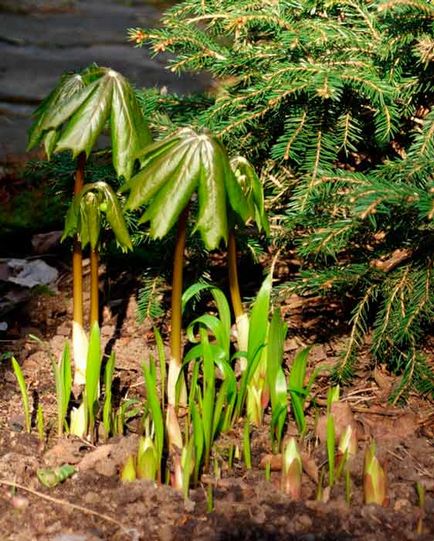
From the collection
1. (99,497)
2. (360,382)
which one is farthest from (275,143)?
(99,497)

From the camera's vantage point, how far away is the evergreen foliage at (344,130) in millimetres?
2447

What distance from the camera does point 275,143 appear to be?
2908 mm

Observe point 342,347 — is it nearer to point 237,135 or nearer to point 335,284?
point 335,284

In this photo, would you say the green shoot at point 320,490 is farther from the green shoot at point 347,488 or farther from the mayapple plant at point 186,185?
the mayapple plant at point 186,185

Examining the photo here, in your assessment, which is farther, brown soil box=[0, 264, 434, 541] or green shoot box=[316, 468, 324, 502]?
green shoot box=[316, 468, 324, 502]

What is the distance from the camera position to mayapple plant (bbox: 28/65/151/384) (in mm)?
2105

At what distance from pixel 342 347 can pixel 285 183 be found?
20.9 inches

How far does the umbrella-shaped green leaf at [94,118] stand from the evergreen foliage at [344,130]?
1.65 ft

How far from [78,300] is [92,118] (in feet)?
1.76

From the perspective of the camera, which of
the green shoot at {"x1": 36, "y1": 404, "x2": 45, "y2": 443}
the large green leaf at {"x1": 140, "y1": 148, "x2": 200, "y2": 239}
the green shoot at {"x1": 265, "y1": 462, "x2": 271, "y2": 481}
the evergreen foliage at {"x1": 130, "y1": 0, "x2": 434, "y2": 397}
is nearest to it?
the large green leaf at {"x1": 140, "y1": 148, "x2": 200, "y2": 239}

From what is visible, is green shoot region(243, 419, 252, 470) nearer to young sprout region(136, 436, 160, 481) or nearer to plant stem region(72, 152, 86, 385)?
young sprout region(136, 436, 160, 481)

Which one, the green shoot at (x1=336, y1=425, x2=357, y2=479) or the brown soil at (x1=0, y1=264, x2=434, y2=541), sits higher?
the green shoot at (x1=336, y1=425, x2=357, y2=479)

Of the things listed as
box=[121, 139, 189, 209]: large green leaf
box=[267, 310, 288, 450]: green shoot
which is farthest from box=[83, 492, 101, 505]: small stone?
box=[121, 139, 189, 209]: large green leaf

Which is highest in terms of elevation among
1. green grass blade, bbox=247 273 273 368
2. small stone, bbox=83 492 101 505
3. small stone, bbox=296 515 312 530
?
green grass blade, bbox=247 273 273 368
